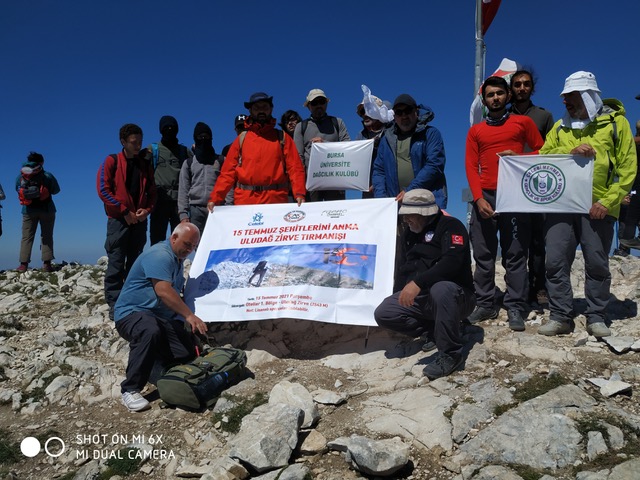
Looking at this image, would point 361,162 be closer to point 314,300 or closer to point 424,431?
point 314,300

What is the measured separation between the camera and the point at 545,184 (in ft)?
20.0

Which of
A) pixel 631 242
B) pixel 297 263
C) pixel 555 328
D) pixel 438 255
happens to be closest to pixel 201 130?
pixel 297 263

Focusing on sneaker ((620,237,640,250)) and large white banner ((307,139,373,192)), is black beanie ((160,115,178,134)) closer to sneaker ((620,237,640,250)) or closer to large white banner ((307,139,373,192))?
large white banner ((307,139,373,192))

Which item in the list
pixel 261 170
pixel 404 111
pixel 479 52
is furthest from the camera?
Result: pixel 479 52

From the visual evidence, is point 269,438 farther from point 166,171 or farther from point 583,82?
point 166,171

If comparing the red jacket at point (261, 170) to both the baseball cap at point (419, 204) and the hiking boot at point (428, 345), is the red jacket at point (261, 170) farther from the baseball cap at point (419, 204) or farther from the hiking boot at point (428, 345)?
the hiking boot at point (428, 345)

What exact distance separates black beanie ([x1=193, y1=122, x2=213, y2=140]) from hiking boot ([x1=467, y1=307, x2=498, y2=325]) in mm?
5633

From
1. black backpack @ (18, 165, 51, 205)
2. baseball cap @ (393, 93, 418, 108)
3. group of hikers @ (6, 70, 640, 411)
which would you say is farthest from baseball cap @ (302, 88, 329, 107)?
black backpack @ (18, 165, 51, 205)

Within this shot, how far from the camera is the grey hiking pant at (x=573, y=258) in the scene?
5898 mm

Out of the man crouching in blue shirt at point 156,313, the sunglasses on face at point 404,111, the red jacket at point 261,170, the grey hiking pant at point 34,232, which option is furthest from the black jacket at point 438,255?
the grey hiking pant at point 34,232

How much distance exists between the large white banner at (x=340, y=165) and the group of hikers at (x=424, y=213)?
0.21 meters

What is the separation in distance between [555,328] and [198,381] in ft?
14.9

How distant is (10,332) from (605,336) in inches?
386

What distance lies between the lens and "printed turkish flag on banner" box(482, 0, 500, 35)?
10.0 metres
